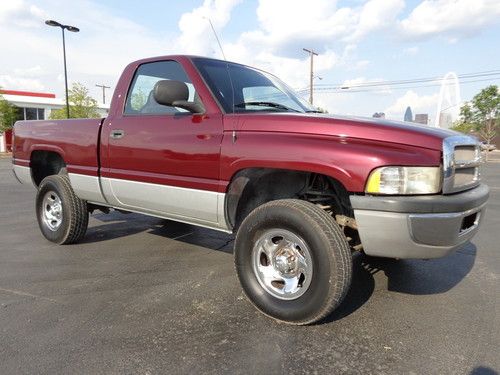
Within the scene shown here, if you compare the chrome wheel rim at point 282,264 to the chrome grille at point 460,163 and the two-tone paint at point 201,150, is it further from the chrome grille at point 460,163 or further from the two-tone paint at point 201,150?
the chrome grille at point 460,163

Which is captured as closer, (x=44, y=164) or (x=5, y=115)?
(x=44, y=164)

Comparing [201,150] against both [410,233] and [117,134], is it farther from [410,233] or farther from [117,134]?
[410,233]

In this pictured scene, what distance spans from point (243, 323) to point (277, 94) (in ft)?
7.10

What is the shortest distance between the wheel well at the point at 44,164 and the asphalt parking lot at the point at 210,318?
1.01 m

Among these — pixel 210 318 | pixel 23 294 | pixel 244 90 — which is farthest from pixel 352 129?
pixel 23 294

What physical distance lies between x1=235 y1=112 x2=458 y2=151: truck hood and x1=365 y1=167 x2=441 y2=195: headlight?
167mm

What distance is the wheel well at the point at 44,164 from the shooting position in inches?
210

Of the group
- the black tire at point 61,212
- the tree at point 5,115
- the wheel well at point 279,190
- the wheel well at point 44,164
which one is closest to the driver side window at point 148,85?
the wheel well at point 279,190

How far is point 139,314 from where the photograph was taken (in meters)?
3.18

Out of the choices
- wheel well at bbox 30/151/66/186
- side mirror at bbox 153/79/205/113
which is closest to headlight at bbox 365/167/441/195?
side mirror at bbox 153/79/205/113

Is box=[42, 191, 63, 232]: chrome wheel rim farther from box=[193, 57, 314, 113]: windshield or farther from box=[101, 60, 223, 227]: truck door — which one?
box=[193, 57, 314, 113]: windshield

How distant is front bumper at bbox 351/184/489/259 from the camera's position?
103 inches

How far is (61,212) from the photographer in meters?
5.01

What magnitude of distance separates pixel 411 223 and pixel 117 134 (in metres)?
2.84
